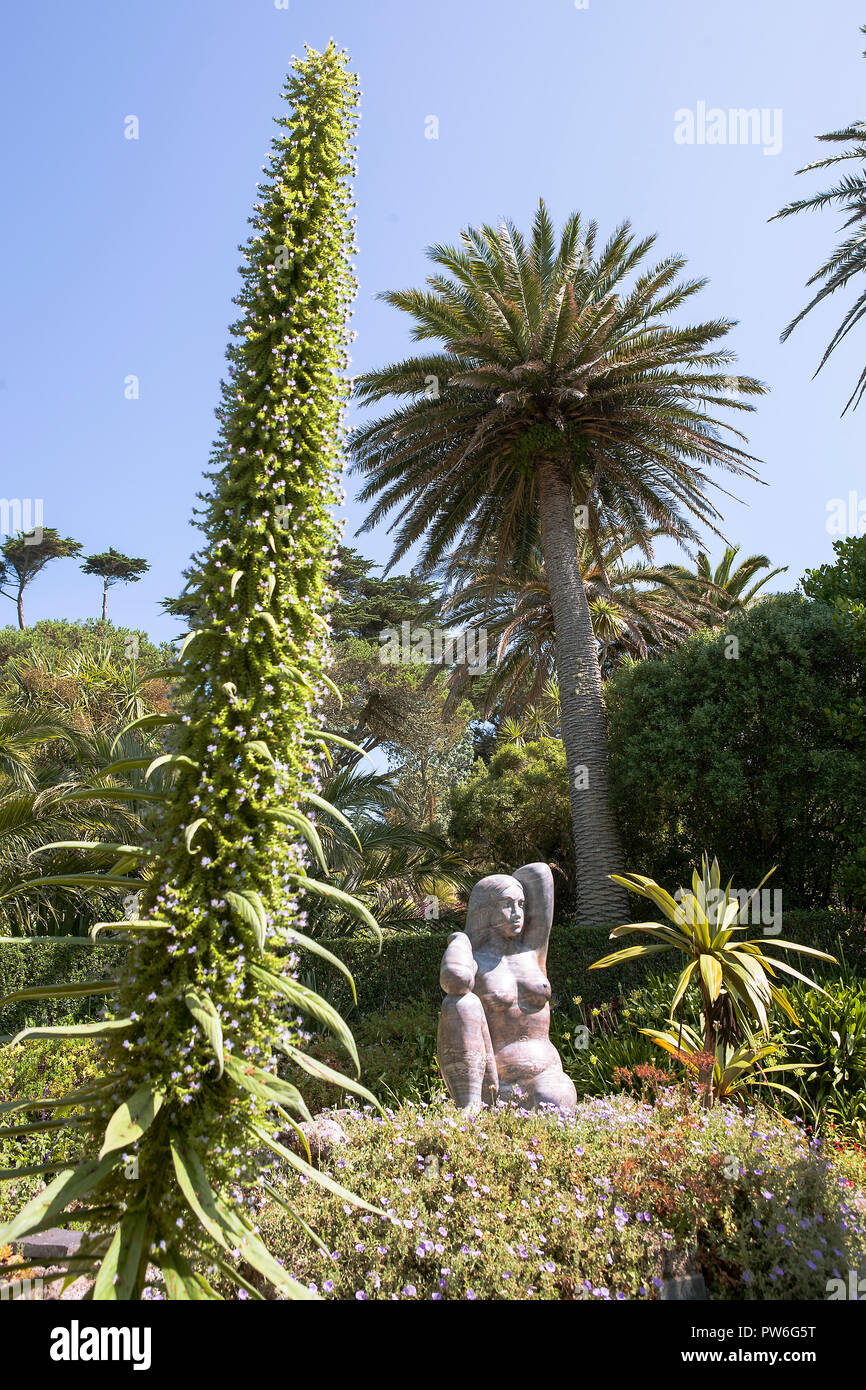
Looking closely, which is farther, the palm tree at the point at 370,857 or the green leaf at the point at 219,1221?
the palm tree at the point at 370,857

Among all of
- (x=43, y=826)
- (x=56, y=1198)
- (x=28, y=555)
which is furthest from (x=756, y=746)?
(x=28, y=555)

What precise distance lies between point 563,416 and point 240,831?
41.2ft

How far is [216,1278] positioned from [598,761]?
10511 mm

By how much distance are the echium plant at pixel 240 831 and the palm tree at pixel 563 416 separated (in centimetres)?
1009

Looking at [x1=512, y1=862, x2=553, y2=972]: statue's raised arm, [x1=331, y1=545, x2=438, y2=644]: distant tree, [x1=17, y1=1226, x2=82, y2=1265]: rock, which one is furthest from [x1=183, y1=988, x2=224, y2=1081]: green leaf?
[x1=331, y1=545, x2=438, y2=644]: distant tree

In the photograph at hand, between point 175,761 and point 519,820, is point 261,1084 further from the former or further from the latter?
point 519,820

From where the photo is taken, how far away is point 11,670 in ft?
64.8

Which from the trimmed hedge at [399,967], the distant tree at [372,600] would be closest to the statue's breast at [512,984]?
the trimmed hedge at [399,967]

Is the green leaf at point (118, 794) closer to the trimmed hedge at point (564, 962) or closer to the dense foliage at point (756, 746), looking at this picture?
the trimmed hedge at point (564, 962)

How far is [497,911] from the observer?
6219 mm

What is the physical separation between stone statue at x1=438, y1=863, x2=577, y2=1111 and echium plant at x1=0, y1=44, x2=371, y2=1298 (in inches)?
106

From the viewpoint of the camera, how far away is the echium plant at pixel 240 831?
2258 millimetres

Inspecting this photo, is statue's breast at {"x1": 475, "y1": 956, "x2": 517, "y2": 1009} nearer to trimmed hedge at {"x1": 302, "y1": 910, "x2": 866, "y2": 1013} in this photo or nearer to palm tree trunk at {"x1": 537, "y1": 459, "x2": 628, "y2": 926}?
trimmed hedge at {"x1": 302, "y1": 910, "x2": 866, "y2": 1013}

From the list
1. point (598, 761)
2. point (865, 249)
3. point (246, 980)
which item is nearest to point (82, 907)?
point (598, 761)
